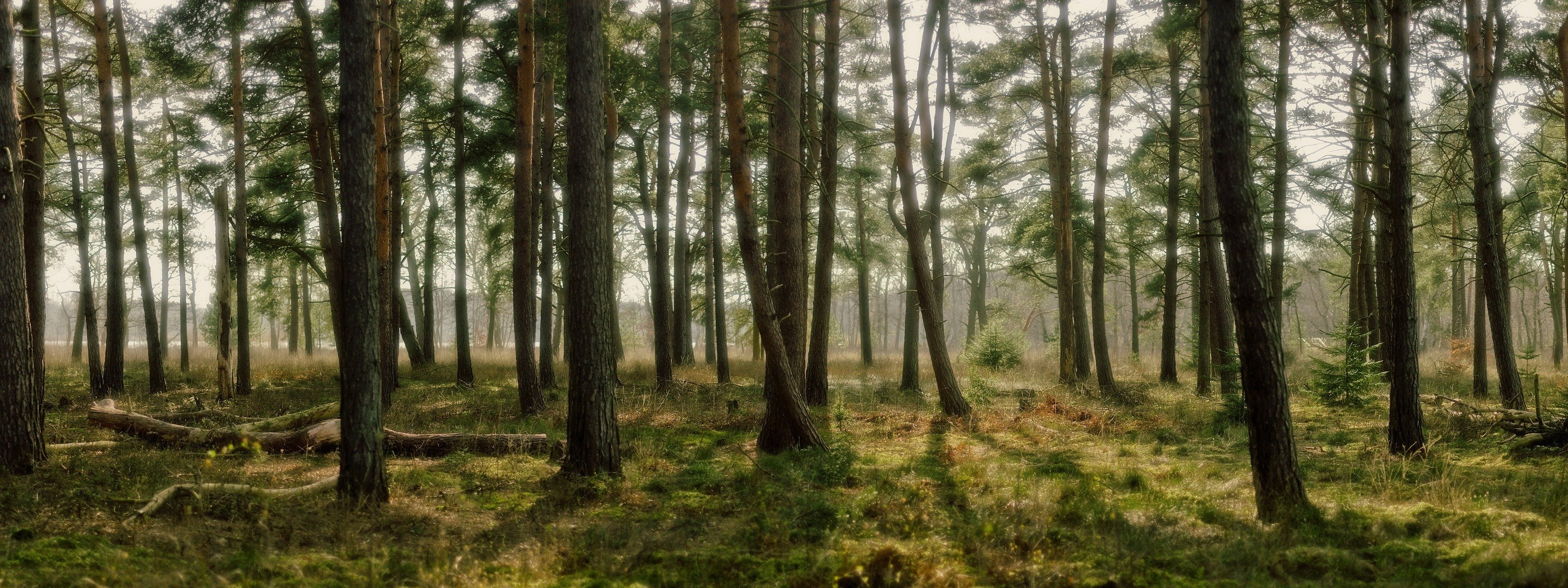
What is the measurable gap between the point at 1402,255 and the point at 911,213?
5.66 meters

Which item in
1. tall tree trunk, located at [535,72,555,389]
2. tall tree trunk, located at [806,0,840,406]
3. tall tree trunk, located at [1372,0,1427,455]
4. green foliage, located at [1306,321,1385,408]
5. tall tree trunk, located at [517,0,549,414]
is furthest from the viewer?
tall tree trunk, located at [535,72,555,389]

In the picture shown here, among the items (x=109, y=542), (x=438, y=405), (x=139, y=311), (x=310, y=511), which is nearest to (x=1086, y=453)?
(x=310, y=511)

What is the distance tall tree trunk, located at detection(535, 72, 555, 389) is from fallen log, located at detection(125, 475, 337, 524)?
791 cm

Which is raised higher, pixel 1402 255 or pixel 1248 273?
pixel 1402 255

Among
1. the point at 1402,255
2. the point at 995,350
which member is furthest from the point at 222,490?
the point at 995,350

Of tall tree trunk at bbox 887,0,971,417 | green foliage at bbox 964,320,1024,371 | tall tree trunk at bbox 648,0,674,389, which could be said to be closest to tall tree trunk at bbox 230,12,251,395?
tall tree trunk at bbox 648,0,674,389

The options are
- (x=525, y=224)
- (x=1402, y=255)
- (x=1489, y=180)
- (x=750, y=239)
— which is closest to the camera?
(x=1402, y=255)

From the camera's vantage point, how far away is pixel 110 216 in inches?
580

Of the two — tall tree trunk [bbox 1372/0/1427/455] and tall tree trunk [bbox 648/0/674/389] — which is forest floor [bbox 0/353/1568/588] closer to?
tall tree trunk [bbox 1372/0/1427/455]

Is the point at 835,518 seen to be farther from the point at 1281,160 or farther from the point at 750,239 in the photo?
the point at 1281,160

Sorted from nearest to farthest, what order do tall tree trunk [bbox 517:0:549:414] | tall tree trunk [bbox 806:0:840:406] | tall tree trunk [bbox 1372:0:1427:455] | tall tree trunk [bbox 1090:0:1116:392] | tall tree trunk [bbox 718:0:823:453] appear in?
1. tall tree trunk [bbox 1372:0:1427:455]
2. tall tree trunk [bbox 718:0:823:453]
3. tall tree trunk [bbox 517:0:549:414]
4. tall tree trunk [bbox 806:0:840:406]
5. tall tree trunk [bbox 1090:0:1116:392]

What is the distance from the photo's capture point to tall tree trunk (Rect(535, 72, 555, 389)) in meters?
14.6

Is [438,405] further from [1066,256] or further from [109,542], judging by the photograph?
[1066,256]

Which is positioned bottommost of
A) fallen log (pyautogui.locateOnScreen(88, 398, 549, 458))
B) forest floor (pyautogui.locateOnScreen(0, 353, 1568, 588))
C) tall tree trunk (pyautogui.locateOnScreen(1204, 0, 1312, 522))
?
forest floor (pyautogui.locateOnScreen(0, 353, 1568, 588))
